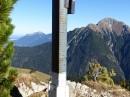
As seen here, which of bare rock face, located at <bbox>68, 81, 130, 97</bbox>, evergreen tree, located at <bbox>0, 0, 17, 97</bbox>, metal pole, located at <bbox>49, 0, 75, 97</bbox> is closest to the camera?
metal pole, located at <bbox>49, 0, 75, 97</bbox>

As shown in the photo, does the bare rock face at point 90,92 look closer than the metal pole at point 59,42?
No

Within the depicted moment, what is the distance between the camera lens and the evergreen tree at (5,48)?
12672 millimetres

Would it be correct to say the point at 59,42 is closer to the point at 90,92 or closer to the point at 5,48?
the point at 5,48

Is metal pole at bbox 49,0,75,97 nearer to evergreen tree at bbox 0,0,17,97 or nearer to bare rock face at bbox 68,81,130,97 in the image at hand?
evergreen tree at bbox 0,0,17,97

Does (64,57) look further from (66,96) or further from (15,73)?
(15,73)

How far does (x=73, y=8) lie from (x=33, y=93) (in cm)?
1360

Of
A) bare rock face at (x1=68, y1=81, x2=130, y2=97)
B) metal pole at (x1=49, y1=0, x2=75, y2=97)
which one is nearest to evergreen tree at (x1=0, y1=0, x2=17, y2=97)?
metal pole at (x1=49, y1=0, x2=75, y2=97)

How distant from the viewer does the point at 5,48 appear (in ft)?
43.0

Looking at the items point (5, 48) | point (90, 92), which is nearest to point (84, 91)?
point (90, 92)

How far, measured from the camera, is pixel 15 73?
44.3 feet

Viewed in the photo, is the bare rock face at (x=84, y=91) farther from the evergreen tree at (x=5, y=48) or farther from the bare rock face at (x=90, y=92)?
the evergreen tree at (x=5, y=48)

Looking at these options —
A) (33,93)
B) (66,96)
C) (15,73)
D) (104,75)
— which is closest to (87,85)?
(33,93)

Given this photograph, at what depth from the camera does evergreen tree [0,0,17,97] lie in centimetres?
1267

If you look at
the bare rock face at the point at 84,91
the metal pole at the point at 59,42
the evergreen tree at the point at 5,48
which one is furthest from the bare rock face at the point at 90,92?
the metal pole at the point at 59,42
